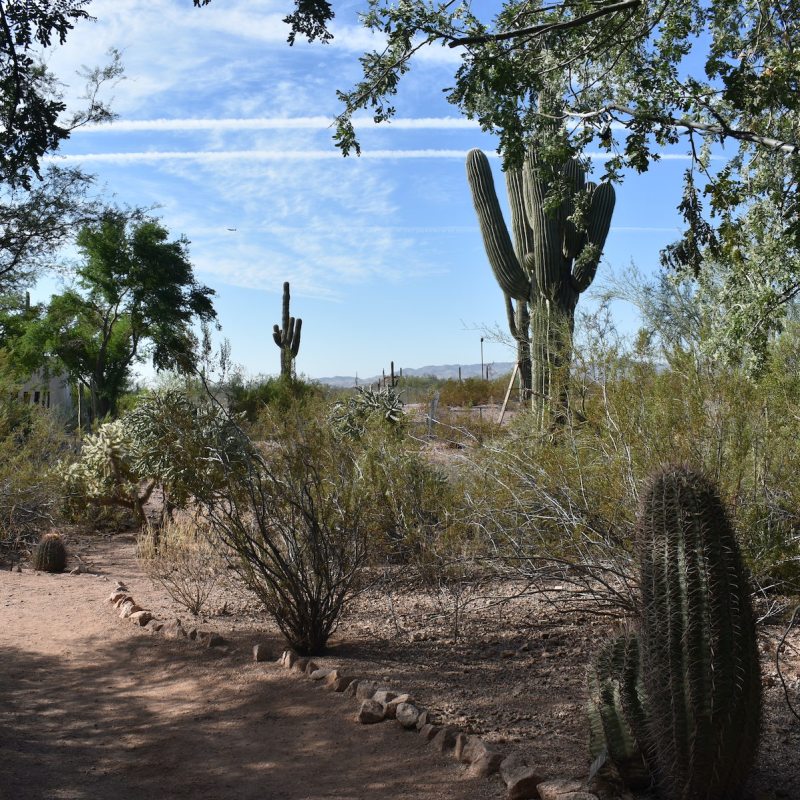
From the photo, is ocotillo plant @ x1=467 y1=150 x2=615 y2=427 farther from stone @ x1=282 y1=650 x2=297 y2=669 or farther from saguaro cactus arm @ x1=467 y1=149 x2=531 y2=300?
stone @ x1=282 y1=650 x2=297 y2=669

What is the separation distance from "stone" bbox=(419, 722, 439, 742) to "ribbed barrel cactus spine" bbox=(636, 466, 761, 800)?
1.22 metres

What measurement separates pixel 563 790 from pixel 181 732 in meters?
2.27

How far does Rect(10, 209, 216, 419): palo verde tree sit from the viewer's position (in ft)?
94.4

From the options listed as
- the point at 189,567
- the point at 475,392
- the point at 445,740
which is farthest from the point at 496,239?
the point at 445,740

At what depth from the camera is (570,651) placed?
5.65 meters

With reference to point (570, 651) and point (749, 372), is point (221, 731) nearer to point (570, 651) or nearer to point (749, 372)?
point (570, 651)

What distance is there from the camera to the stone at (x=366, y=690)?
4.98 meters

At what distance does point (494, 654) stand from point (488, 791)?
194 cm

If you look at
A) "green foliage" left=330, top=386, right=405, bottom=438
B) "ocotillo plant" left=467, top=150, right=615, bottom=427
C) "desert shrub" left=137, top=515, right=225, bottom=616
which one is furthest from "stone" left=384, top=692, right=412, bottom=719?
"ocotillo plant" left=467, top=150, right=615, bottom=427

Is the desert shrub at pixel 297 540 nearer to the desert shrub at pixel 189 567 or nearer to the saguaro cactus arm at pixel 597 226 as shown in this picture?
A: the desert shrub at pixel 189 567

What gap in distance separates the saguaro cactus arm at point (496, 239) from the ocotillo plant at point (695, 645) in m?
13.3

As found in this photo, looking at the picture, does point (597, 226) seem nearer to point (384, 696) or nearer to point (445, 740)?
point (384, 696)

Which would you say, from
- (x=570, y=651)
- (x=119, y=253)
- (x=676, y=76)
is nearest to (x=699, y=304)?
(x=676, y=76)

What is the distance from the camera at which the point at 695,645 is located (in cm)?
339
